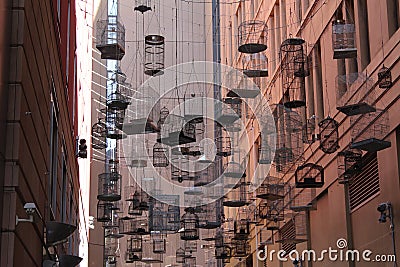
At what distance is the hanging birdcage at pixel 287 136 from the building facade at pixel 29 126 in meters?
5.02

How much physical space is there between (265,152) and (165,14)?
15.2 metres

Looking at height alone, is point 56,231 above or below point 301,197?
below

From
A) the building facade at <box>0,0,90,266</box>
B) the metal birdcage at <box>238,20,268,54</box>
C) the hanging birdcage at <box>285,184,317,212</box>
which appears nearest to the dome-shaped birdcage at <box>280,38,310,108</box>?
the metal birdcage at <box>238,20,268,54</box>

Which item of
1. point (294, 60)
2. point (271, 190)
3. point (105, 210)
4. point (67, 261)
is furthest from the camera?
point (105, 210)

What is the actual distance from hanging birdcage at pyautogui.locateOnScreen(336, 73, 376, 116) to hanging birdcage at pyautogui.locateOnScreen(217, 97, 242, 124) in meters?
2.36

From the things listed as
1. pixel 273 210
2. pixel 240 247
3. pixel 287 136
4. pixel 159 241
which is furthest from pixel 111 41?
pixel 159 241

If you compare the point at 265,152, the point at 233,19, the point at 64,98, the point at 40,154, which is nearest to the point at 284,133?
the point at 265,152

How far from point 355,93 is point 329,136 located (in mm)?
1378

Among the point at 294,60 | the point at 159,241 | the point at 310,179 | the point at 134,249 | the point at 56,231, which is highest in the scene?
the point at 294,60

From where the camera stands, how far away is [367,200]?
16.9 meters

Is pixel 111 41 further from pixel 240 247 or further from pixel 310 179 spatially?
pixel 240 247

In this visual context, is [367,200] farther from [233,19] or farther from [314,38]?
[233,19]

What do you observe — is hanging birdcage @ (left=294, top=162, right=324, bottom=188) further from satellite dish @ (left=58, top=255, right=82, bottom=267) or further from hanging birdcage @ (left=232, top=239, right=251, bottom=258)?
hanging birdcage @ (left=232, top=239, right=251, bottom=258)

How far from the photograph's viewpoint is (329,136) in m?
16.0
